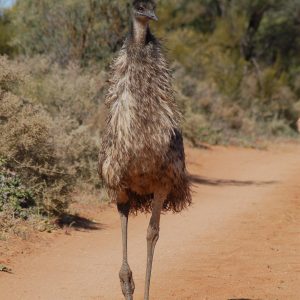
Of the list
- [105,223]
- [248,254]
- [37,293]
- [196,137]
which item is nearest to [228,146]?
[196,137]

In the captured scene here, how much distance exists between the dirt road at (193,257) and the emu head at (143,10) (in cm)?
255

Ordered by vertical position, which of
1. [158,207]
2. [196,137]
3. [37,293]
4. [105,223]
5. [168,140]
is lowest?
[196,137]

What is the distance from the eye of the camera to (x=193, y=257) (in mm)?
8375

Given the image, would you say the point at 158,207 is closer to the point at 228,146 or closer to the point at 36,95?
the point at 36,95

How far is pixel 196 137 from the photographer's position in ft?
73.3

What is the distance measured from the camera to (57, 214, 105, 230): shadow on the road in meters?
9.81

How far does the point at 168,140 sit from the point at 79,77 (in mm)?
8933

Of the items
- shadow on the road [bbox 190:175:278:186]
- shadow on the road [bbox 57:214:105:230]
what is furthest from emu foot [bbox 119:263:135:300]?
shadow on the road [bbox 190:175:278:186]

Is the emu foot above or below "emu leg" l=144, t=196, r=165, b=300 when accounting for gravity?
below

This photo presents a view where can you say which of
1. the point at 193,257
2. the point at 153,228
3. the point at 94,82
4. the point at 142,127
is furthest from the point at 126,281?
the point at 94,82

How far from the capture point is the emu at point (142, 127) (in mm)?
5445

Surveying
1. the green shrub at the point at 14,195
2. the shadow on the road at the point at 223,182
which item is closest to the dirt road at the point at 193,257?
the green shrub at the point at 14,195

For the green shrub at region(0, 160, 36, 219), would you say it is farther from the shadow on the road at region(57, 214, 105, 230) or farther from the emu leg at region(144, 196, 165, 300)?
the emu leg at region(144, 196, 165, 300)

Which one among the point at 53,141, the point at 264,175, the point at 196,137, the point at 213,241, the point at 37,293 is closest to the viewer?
the point at 37,293
